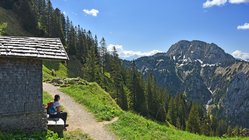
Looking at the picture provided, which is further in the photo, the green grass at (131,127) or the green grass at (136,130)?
the green grass at (131,127)

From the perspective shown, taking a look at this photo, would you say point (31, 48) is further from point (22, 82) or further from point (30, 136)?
point (30, 136)

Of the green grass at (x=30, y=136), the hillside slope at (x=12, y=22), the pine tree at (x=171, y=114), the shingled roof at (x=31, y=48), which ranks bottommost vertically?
the pine tree at (x=171, y=114)

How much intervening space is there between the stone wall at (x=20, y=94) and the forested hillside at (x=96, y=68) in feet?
222

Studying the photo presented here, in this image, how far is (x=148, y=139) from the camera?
94.6 feet

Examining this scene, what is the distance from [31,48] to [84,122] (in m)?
10.6

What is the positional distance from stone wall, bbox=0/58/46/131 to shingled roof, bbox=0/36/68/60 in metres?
0.62

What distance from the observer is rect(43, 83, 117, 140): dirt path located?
28.8 meters

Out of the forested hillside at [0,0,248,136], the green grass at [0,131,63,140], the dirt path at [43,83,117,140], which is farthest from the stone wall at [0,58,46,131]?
the forested hillside at [0,0,248,136]

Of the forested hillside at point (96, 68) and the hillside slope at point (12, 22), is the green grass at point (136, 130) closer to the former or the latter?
the forested hillside at point (96, 68)

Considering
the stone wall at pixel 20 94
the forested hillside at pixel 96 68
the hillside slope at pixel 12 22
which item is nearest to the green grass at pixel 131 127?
the stone wall at pixel 20 94

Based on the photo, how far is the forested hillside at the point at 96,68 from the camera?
110 metres

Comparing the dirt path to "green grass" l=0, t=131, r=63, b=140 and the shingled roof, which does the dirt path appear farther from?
the shingled roof

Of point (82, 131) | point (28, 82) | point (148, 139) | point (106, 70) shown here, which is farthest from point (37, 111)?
point (106, 70)

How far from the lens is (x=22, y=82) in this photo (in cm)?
2334
